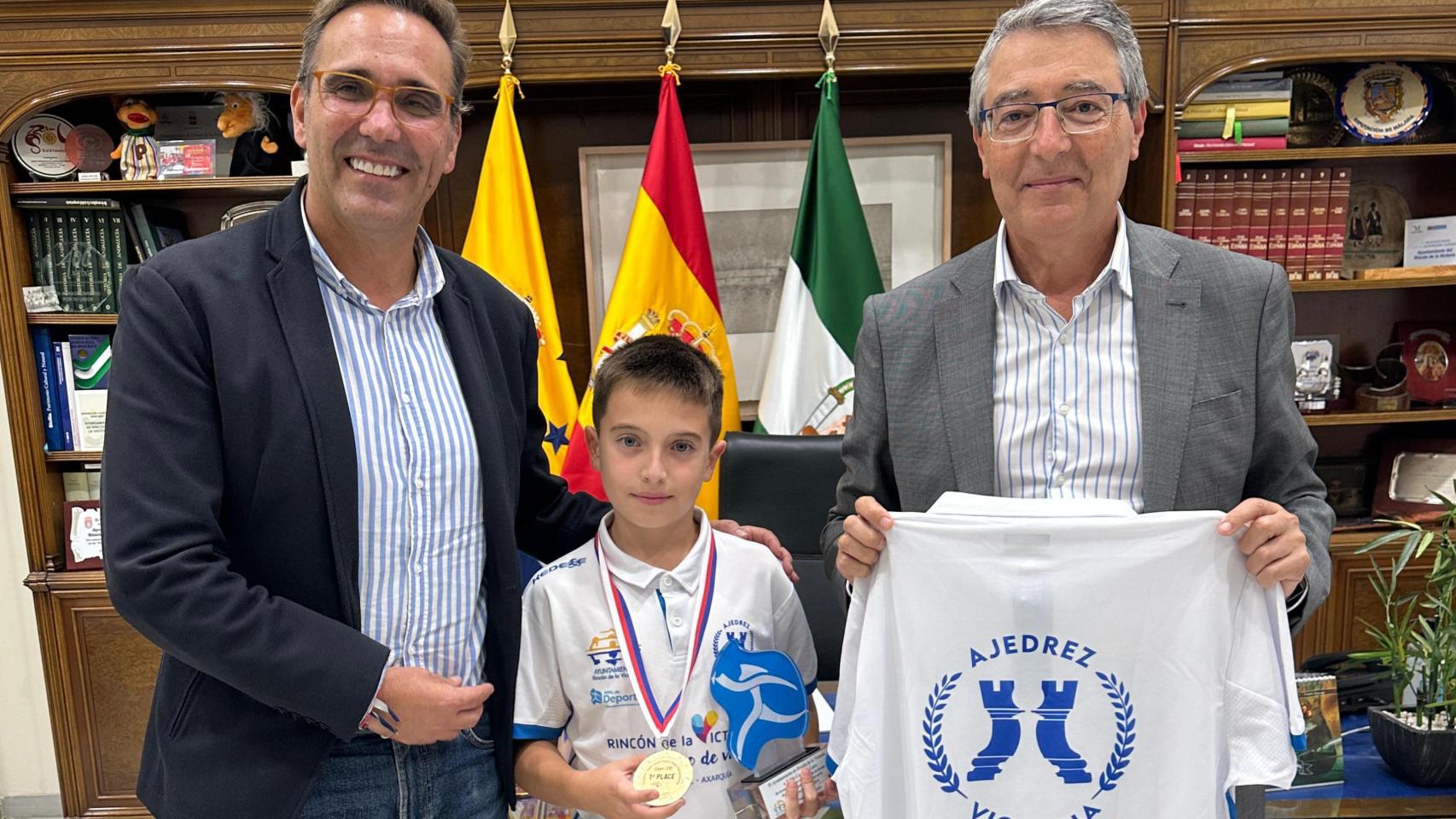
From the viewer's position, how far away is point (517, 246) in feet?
9.66

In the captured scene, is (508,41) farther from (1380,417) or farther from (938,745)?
(1380,417)

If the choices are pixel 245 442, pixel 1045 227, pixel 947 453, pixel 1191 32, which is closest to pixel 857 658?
pixel 947 453

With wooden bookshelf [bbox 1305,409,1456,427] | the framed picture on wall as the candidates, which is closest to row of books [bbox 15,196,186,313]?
the framed picture on wall

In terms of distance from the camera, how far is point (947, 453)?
1.32 m

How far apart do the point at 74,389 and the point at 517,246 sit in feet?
4.93

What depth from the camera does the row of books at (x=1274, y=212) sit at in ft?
10.2

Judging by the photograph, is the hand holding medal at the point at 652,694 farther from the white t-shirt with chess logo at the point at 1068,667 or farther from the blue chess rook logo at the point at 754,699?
the white t-shirt with chess logo at the point at 1068,667

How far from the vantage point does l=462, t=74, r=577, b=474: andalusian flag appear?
2.92m

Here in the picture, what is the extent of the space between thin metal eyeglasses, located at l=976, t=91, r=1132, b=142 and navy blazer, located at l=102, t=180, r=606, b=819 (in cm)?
94

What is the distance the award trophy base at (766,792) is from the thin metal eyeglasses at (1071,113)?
0.89 meters

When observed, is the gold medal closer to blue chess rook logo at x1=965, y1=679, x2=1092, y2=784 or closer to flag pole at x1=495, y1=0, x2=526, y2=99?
blue chess rook logo at x1=965, y1=679, x2=1092, y2=784

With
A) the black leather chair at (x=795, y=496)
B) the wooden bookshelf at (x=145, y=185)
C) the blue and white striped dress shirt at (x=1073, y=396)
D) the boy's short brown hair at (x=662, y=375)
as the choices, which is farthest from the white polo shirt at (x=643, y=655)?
the wooden bookshelf at (x=145, y=185)

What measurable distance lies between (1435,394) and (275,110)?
405cm

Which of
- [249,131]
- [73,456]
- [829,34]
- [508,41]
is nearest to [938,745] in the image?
[829,34]
